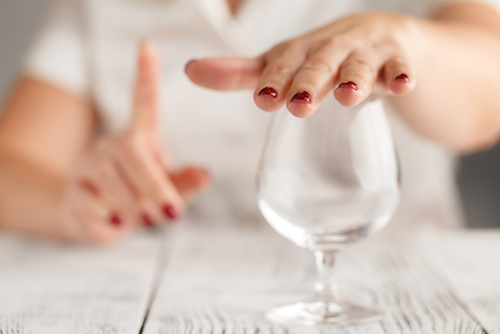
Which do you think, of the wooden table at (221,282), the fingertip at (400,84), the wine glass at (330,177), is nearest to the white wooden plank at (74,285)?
the wooden table at (221,282)

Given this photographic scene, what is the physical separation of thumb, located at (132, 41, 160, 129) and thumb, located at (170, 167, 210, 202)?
0.21ft

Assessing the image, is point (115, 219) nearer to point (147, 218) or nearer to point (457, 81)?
point (147, 218)

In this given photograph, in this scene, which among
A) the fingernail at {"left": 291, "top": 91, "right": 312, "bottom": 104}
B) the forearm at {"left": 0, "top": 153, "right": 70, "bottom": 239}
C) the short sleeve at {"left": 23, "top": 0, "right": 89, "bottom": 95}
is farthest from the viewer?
the short sleeve at {"left": 23, "top": 0, "right": 89, "bottom": 95}

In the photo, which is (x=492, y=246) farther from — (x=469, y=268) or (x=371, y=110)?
(x=371, y=110)

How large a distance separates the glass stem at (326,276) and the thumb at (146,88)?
248mm

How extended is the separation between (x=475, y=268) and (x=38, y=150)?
56cm

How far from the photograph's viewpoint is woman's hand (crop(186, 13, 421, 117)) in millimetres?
282

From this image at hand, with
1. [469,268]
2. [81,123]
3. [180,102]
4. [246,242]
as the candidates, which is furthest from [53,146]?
Result: [469,268]

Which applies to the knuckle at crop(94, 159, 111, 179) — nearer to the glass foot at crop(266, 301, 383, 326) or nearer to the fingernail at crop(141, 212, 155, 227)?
the fingernail at crop(141, 212, 155, 227)

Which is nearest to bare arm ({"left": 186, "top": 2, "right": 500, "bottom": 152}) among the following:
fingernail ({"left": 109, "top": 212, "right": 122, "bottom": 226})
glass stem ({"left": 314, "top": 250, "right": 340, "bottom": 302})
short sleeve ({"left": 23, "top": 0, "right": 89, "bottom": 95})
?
glass stem ({"left": 314, "top": 250, "right": 340, "bottom": 302})

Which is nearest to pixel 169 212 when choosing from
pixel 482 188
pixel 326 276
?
pixel 326 276

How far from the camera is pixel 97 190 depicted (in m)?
0.52

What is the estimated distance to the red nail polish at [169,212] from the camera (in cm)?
46

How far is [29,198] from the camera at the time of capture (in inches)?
25.0
